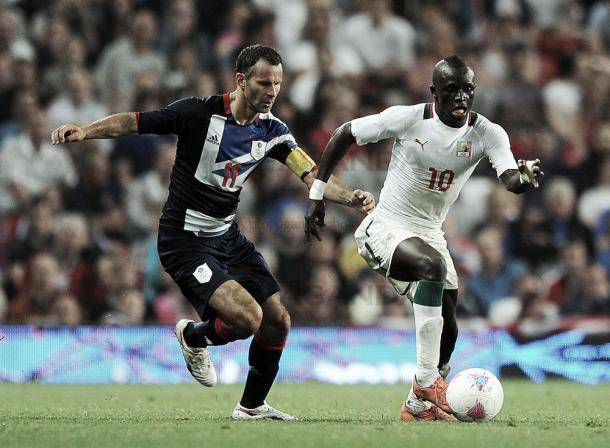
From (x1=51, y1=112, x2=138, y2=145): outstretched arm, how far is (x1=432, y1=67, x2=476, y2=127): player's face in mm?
2046

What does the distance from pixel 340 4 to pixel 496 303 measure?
17.7 feet

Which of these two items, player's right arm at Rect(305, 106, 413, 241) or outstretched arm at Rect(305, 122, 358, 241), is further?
player's right arm at Rect(305, 106, 413, 241)

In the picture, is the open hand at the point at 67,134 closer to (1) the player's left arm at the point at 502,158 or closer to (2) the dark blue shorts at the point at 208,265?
(2) the dark blue shorts at the point at 208,265

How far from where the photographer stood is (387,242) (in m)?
8.14

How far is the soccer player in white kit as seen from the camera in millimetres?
7746

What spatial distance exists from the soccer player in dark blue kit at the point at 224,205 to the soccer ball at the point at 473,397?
3.64 ft

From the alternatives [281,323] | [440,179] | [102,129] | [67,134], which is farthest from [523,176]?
[67,134]

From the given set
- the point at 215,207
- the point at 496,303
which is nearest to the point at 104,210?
the point at 496,303

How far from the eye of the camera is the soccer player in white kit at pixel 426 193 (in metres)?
7.75

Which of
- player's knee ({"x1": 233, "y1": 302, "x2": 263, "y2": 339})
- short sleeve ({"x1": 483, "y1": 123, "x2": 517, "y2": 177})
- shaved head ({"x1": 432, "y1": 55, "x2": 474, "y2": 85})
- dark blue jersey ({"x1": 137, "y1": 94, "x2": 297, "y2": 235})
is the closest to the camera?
Result: player's knee ({"x1": 233, "y1": 302, "x2": 263, "y2": 339})

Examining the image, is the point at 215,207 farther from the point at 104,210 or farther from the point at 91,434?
the point at 104,210

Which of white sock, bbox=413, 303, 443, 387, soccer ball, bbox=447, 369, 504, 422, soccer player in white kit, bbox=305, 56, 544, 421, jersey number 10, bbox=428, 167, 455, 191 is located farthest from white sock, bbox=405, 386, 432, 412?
jersey number 10, bbox=428, 167, 455, 191

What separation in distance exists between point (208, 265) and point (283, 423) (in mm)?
1189

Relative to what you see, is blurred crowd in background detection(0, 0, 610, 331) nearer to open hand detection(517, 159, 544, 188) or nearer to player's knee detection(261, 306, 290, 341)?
player's knee detection(261, 306, 290, 341)
